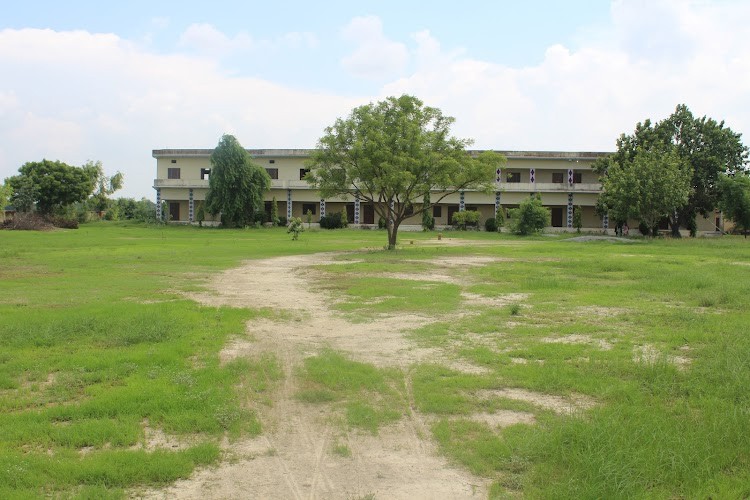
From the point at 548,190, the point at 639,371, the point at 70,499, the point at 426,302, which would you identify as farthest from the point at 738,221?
the point at 70,499

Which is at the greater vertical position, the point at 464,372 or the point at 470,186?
the point at 470,186

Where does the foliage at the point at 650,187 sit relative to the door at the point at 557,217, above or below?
above

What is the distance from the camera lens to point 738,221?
3944 cm

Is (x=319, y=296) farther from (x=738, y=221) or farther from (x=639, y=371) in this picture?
(x=738, y=221)

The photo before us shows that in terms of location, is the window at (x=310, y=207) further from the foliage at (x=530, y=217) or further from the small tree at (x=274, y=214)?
the foliage at (x=530, y=217)

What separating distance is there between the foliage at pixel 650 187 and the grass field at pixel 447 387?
25.3 metres

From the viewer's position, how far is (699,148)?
43906 mm

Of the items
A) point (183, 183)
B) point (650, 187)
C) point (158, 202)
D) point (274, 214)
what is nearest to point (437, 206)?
point (274, 214)

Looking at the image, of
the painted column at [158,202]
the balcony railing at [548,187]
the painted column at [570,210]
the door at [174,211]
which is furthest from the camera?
the door at [174,211]

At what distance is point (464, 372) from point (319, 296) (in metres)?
6.68

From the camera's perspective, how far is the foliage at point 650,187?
36031 millimetres

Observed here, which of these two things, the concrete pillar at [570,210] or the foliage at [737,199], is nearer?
the foliage at [737,199]

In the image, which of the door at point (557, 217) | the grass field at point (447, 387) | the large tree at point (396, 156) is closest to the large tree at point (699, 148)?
the door at point (557, 217)

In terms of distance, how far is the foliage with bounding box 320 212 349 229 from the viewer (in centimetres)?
5128
